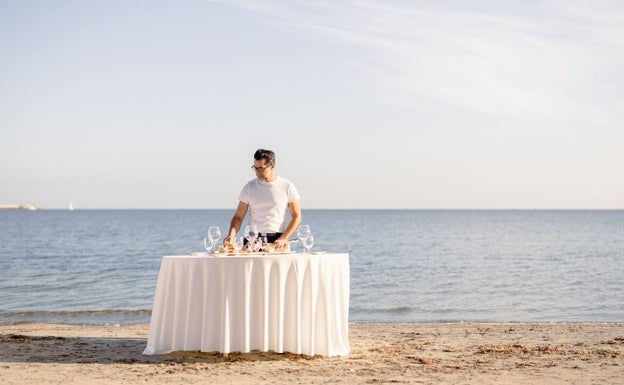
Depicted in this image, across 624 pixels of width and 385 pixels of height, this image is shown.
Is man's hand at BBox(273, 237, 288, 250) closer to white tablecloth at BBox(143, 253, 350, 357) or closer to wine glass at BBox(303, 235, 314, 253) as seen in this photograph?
wine glass at BBox(303, 235, 314, 253)

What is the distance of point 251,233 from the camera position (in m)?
8.51

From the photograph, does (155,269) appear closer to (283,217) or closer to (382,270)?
(382,270)

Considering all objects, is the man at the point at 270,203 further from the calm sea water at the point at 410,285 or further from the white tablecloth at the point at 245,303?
the calm sea water at the point at 410,285

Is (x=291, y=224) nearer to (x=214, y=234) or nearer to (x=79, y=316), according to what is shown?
(x=214, y=234)

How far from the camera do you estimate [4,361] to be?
8375 mm

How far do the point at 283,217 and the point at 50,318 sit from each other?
828 centimetres

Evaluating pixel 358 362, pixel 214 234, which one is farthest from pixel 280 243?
pixel 358 362

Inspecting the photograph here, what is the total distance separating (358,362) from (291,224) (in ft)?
5.06

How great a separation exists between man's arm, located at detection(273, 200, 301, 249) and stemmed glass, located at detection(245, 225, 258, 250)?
0.76 feet

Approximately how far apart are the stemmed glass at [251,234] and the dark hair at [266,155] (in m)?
0.69

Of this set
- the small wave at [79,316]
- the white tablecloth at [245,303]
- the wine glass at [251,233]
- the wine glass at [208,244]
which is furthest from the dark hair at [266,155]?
the small wave at [79,316]

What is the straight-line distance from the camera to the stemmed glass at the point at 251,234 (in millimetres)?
8227

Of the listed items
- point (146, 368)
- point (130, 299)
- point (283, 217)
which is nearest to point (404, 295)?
point (130, 299)

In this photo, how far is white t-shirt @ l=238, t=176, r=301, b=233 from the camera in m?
8.74
